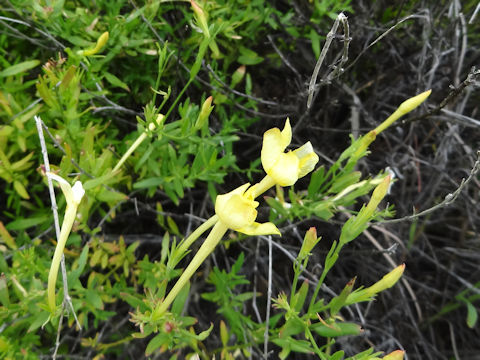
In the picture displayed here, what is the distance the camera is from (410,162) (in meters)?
1.89

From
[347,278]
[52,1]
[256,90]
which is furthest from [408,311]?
[52,1]

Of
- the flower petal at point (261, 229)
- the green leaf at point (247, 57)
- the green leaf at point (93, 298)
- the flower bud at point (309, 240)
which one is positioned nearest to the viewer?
the flower petal at point (261, 229)

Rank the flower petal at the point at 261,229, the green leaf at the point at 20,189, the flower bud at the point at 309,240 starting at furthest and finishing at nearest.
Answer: the green leaf at the point at 20,189, the flower bud at the point at 309,240, the flower petal at the point at 261,229

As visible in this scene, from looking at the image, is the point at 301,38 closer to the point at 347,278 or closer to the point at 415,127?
the point at 415,127

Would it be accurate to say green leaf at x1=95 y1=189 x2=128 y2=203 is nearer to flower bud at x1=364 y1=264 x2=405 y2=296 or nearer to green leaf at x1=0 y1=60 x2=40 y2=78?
green leaf at x1=0 y1=60 x2=40 y2=78

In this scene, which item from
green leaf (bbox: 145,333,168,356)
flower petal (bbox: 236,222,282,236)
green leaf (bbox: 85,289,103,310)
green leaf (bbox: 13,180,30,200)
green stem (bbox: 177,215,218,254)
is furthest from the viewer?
green leaf (bbox: 13,180,30,200)

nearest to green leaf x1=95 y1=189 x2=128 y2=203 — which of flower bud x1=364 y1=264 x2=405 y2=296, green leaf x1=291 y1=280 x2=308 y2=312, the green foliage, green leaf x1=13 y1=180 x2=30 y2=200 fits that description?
the green foliage

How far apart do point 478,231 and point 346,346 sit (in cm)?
75

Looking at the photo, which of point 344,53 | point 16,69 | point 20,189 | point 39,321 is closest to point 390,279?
point 344,53

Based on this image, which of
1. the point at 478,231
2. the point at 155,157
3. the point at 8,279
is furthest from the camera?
the point at 478,231

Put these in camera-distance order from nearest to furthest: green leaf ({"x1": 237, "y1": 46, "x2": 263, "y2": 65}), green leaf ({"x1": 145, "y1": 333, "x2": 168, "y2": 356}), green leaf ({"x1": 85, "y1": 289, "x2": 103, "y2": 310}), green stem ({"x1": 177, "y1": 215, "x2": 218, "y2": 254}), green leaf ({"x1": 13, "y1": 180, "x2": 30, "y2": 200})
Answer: green stem ({"x1": 177, "y1": 215, "x2": 218, "y2": 254})
green leaf ({"x1": 145, "y1": 333, "x2": 168, "y2": 356})
green leaf ({"x1": 85, "y1": 289, "x2": 103, "y2": 310})
green leaf ({"x1": 13, "y1": 180, "x2": 30, "y2": 200})
green leaf ({"x1": 237, "y1": 46, "x2": 263, "y2": 65})

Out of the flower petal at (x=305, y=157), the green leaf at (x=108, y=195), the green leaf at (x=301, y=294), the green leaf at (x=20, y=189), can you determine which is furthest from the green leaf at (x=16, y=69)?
the green leaf at (x=301, y=294)

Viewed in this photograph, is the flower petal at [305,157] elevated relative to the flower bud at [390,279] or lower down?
elevated

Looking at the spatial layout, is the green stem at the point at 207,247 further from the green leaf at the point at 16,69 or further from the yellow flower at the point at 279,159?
the green leaf at the point at 16,69
